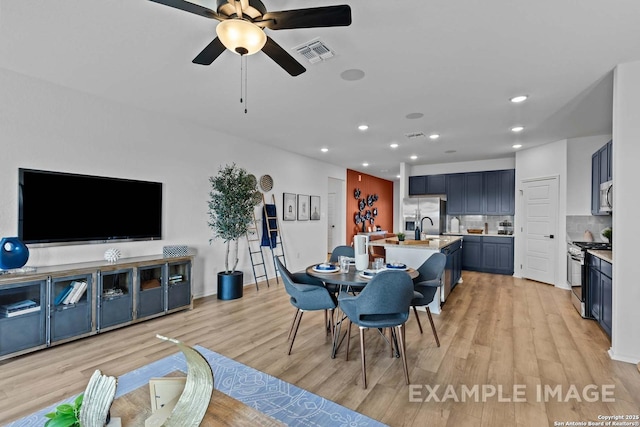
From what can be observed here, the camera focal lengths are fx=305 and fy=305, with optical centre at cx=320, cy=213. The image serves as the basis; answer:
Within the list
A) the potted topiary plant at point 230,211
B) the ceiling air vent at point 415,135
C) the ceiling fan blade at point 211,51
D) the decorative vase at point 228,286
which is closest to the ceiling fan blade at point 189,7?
the ceiling fan blade at point 211,51

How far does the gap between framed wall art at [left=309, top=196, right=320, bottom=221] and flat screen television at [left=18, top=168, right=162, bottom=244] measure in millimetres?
3600

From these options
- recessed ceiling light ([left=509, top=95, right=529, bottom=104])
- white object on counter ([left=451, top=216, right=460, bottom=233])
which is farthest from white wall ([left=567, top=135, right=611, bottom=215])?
recessed ceiling light ([left=509, top=95, right=529, bottom=104])

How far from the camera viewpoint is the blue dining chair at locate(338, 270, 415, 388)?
232cm

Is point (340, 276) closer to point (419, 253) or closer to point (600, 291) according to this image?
point (419, 253)

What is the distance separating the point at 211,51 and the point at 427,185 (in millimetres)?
6946

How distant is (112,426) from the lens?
1127 mm

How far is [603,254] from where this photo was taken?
11.1 ft

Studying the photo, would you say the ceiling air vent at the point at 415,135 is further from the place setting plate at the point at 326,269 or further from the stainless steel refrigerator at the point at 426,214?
the place setting plate at the point at 326,269

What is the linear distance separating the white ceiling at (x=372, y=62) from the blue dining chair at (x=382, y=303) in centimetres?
190

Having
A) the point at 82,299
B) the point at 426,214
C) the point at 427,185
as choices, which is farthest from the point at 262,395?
the point at 427,185

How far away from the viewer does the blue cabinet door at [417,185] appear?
8.05m

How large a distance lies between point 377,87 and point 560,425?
10.5ft

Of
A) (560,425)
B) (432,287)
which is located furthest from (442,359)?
(560,425)

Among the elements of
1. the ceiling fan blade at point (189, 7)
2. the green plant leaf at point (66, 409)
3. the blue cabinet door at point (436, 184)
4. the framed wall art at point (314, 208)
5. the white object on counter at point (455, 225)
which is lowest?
the green plant leaf at point (66, 409)
